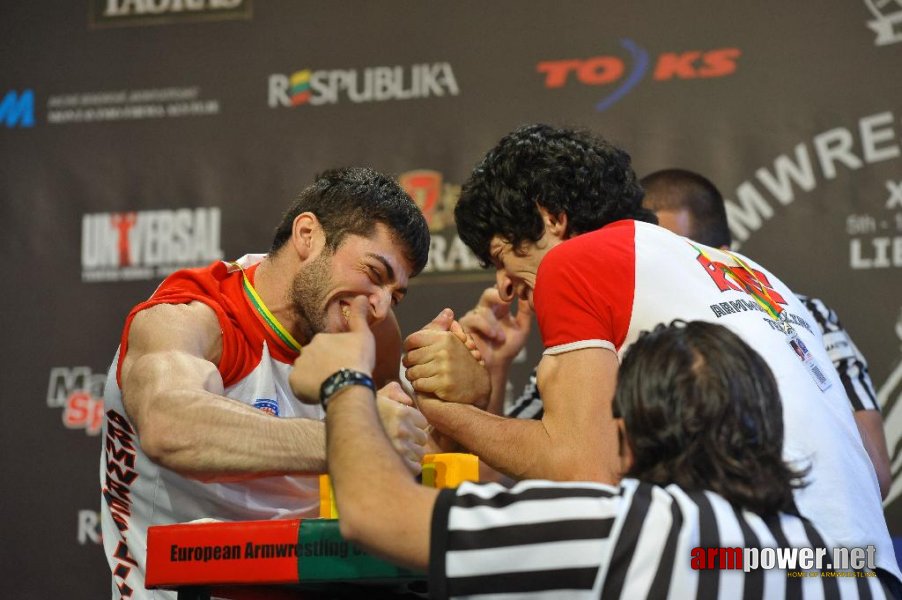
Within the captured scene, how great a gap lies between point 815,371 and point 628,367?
2.03 ft

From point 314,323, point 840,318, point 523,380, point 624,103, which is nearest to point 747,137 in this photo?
point 624,103

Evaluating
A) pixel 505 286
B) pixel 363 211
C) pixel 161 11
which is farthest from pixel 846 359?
pixel 161 11

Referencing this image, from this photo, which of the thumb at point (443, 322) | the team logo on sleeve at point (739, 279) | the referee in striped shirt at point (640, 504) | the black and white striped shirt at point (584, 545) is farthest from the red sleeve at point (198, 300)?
the black and white striped shirt at point (584, 545)

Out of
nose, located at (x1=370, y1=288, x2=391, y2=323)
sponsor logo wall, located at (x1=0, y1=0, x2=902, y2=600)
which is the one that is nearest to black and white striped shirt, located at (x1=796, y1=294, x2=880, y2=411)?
sponsor logo wall, located at (x1=0, y1=0, x2=902, y2=600)

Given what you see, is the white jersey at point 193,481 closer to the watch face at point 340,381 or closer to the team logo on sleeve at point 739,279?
the watch face at point 340,381

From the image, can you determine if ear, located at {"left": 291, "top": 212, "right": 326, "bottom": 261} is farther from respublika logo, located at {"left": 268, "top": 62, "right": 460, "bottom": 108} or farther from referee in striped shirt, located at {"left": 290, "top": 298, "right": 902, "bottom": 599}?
respublika logo, located at {"left": 268, "top": 62, "right": 460, "bottom": 108}

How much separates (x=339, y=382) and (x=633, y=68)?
260 centimetres

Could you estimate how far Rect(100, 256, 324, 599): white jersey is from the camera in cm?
236

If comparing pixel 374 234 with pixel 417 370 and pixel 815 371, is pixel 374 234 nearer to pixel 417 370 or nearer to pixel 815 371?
pixel 417 370

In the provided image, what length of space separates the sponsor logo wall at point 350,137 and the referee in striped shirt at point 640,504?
88.0 inches

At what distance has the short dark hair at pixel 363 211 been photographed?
102 inches

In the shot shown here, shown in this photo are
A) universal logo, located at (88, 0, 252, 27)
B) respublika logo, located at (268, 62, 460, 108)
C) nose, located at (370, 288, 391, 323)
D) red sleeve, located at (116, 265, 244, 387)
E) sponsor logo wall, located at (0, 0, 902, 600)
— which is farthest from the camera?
universal logo, located at (88, 0, 252, 27)

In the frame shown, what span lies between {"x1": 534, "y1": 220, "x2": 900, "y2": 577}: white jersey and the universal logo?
2661mm

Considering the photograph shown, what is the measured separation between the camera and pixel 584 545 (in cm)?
124
